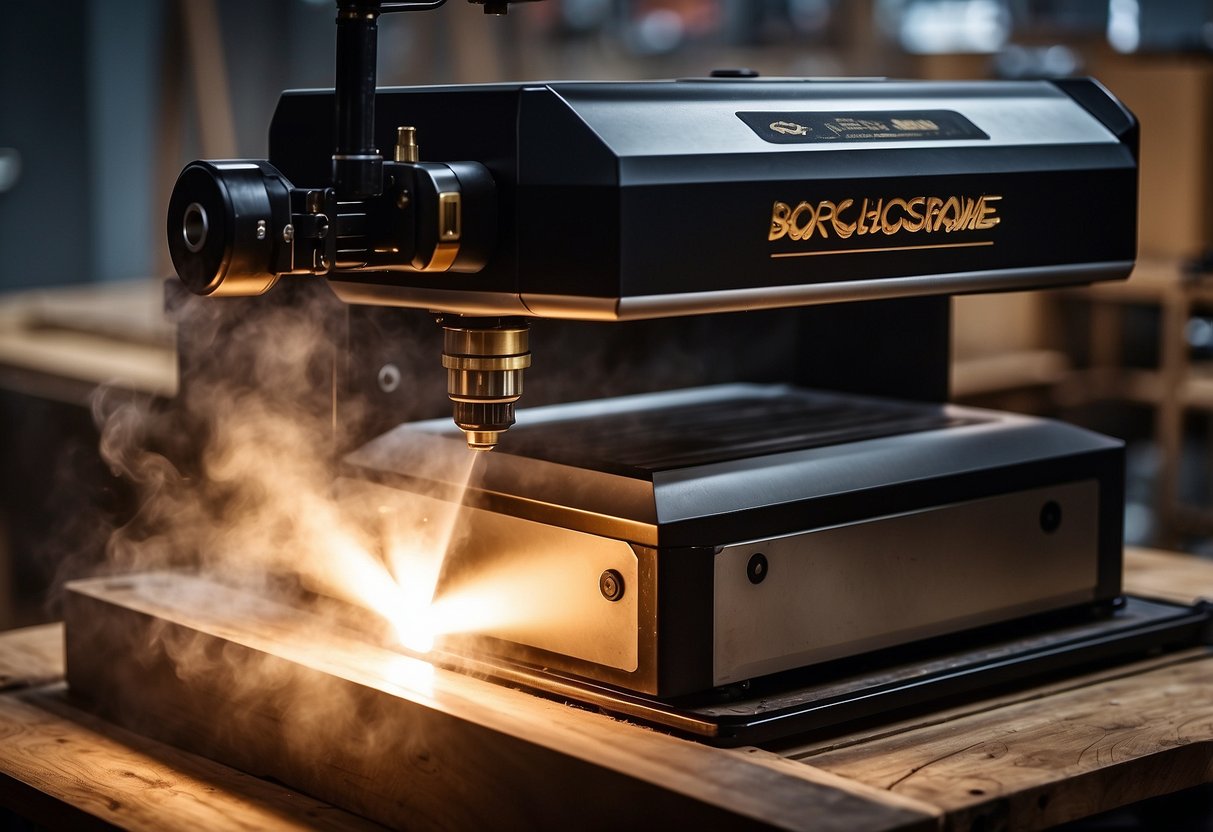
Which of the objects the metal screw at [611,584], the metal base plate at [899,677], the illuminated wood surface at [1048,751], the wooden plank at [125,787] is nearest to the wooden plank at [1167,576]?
the metal base plate at [899,677]

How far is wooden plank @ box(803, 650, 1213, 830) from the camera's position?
35.1 inches

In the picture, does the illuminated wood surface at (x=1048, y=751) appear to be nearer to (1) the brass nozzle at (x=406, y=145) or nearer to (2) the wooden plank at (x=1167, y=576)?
(2) the wooden plank at (x=1167, y=576)

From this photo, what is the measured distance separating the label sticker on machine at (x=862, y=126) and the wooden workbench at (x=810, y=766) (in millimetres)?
350

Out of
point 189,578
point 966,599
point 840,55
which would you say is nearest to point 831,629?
point 966,599

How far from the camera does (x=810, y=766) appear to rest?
92 centimetres

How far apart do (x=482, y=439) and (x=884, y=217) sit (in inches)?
10.7

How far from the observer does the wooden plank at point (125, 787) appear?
976 millimetres

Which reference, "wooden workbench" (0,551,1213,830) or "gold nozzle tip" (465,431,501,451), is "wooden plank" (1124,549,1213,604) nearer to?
"wooden workbench" (0,551,1213,830)

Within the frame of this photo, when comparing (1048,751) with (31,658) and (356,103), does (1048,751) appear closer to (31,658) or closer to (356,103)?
(356,103)

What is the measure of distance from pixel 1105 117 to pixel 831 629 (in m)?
0.42

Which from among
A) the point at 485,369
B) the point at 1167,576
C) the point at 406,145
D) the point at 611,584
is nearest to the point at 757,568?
the point at 611,584

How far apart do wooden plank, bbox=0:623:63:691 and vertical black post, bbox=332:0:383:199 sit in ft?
1.85

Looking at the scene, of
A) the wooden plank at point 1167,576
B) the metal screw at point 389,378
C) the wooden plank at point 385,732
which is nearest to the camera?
the wooden plank at point 385,732

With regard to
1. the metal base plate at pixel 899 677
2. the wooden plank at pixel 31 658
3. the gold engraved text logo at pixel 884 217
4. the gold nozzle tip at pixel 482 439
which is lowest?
the wooden plank at pixel 31 658
